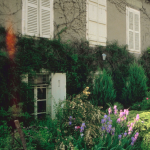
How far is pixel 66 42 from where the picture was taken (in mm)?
5891

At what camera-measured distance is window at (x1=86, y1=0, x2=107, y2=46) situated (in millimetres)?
6641

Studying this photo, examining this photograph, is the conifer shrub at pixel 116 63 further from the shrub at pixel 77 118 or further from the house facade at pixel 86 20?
the shrub at pixel 77 118

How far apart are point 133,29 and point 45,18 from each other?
4.45 m

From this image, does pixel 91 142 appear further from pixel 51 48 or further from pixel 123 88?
pixel 123 88

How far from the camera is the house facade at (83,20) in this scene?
4.98m

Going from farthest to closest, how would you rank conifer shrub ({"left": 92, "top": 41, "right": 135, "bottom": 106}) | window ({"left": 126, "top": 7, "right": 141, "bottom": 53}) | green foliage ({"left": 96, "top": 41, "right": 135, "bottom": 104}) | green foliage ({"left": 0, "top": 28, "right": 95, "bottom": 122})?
window ({"left": 126, "top": 7, "right": 141, "bottom": 53}) → green foliage ({"left": 96, "top": 41, "right": 135, "bottom": 104}) → conifer shrub ({"left": 92, "top": 41, "right": 135, "bottom": 106}) → green foliage ({"left": 0, "top": 28, "right": 95, "bottom": 122})

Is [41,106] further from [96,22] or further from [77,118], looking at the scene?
[96,22]

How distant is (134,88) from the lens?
6.84m

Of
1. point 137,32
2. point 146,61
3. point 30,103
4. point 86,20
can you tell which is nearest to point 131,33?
point 137,32

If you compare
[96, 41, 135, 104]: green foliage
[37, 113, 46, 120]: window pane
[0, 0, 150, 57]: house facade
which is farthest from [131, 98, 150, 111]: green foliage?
[37, 113, 46, 120]: window pane

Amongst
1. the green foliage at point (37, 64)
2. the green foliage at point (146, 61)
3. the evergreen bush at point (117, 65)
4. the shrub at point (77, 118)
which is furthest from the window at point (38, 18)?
the green foliage at point (146, 61)

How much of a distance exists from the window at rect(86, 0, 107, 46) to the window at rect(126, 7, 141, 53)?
1.47 meters

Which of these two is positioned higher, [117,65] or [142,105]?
[117,65]

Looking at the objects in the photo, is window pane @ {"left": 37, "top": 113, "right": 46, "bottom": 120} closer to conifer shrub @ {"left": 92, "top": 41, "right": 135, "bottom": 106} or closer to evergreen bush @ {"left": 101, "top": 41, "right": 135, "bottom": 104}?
conifer shrub @ {"left": 92, "top": 41, "right": 135, "bottom": 106}
